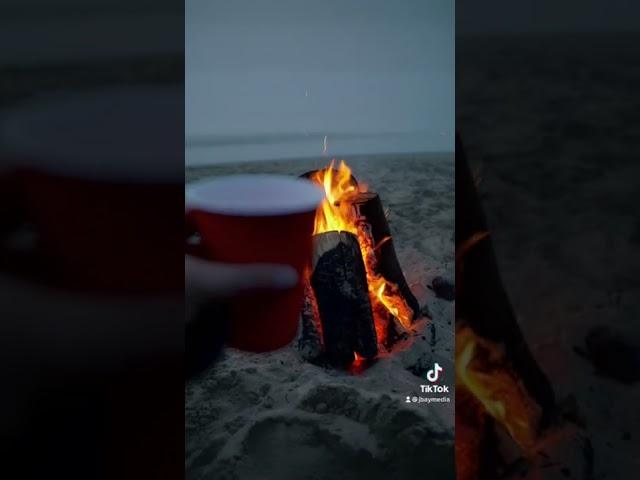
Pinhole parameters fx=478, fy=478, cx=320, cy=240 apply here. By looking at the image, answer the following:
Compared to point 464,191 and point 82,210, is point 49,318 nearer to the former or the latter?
point 82,210

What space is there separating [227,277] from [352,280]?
0.38 meters

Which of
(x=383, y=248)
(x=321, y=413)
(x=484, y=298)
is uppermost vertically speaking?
(x=383, y=248)

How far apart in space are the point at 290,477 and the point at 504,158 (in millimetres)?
1195

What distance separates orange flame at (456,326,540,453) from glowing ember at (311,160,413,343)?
0.20 meters

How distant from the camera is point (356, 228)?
1.49m

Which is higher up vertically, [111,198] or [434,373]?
[111,198]

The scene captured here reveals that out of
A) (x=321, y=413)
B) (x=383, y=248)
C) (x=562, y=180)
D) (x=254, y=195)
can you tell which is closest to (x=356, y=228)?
(x=383, y=248)

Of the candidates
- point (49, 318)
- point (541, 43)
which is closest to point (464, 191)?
point (541, 43)

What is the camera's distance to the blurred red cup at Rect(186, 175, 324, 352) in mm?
1461

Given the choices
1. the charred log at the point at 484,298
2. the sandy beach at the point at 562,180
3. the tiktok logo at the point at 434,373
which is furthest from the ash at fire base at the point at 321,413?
the sandy beach at the point at 562,180

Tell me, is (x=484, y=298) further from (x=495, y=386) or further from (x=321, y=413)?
(x=321, y=413)

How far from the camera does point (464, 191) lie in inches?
59.0

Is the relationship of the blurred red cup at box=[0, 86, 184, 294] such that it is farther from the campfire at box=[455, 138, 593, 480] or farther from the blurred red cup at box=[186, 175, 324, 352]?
the campfire at box=[455, 138, 593, 480]

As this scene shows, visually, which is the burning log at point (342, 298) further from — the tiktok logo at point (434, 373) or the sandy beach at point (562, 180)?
Answer: the sandy beach at point (562, 180)
